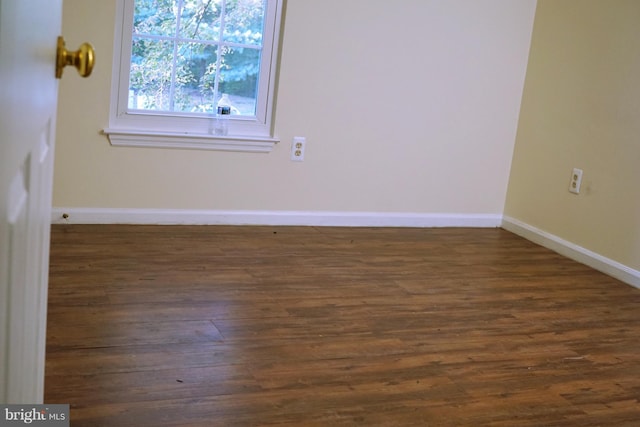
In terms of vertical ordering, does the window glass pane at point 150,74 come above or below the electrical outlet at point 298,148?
above

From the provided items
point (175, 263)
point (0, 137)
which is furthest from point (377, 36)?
point (0, 137)

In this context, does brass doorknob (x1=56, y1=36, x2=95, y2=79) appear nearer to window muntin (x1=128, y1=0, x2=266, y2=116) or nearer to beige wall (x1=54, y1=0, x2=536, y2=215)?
beige wall (x1=54, y1=0, x2=536, y2=215)

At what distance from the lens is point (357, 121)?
159 inches

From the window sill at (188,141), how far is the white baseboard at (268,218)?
0.34 m

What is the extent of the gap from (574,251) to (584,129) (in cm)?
65

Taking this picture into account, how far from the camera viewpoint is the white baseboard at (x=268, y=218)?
3.65 meters

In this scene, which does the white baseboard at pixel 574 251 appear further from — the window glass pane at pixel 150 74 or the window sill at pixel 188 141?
the window glass pane at pixel 150 74

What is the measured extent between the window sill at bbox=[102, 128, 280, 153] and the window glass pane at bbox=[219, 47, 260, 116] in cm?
17

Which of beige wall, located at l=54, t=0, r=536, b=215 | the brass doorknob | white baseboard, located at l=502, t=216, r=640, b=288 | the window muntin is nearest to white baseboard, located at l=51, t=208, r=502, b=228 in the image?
beige wall, located at l=54, t=0, r=536, b=215

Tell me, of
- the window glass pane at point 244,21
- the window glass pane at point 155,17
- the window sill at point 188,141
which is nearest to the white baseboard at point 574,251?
the window sill at point 188,141

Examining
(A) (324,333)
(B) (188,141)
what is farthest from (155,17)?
(A) (324,333)

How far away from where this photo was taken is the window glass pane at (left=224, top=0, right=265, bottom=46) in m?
3.71

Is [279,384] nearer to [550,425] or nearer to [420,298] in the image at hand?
[550,425]

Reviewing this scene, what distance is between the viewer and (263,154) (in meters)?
3.89
